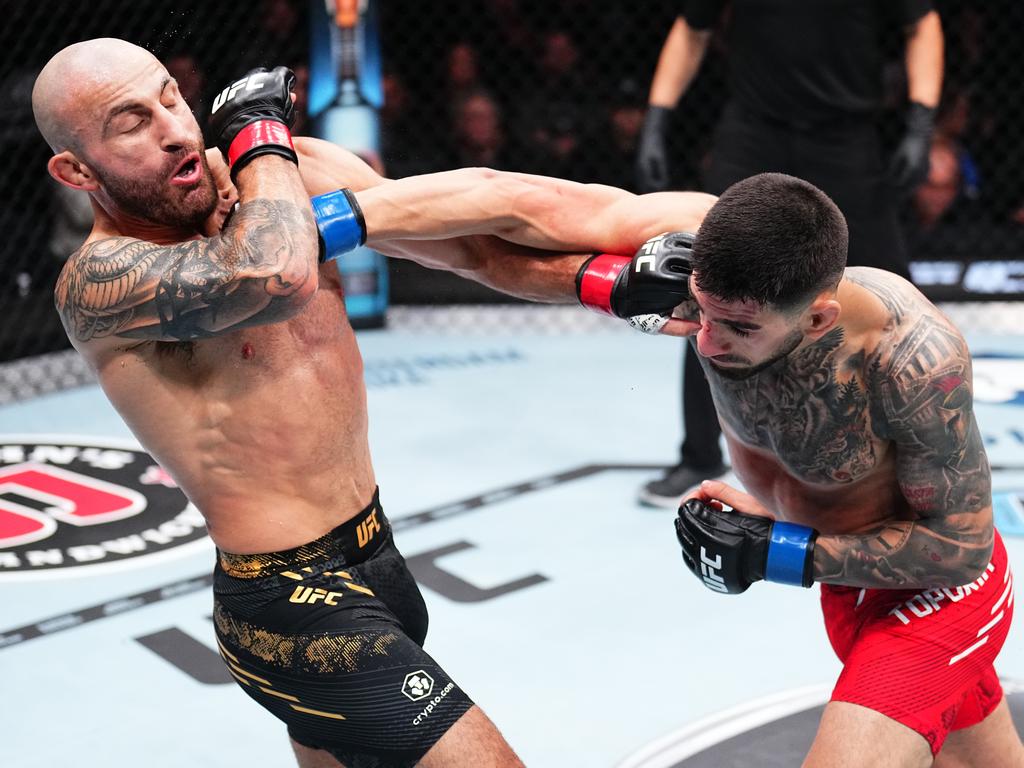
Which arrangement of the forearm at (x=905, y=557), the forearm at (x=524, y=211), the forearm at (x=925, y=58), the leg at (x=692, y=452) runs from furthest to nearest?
the forearm at (x=925, y=58) → the leg at (x=692, y=452) → the forearm at (x=524, y=211) → the forearm at (x=905, y=557)

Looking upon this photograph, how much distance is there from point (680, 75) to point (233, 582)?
2617mm

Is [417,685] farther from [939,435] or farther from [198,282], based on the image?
[939,435]

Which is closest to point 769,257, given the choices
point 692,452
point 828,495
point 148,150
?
point 828,495

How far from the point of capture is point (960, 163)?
616 cm

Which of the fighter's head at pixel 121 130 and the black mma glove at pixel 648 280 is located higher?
the fighter's head at pixel 121 130

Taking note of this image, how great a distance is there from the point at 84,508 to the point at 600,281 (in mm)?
2364

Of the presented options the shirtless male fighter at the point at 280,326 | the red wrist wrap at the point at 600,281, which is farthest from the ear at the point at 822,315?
the red wrist wrap at the point at 600,281

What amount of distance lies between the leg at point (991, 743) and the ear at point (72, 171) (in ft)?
4.97

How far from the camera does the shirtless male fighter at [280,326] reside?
1.68 meters

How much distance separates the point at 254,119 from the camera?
5.85ft

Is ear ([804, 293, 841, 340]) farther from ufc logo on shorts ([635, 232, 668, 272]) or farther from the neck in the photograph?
the neck

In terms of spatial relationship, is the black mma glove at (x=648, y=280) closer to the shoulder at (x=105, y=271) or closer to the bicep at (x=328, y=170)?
the bicep at (x=328, y=170)

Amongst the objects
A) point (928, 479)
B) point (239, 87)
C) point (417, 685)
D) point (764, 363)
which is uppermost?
point (239, 87)

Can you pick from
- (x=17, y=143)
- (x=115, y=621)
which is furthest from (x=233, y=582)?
(x=17, y=143)
